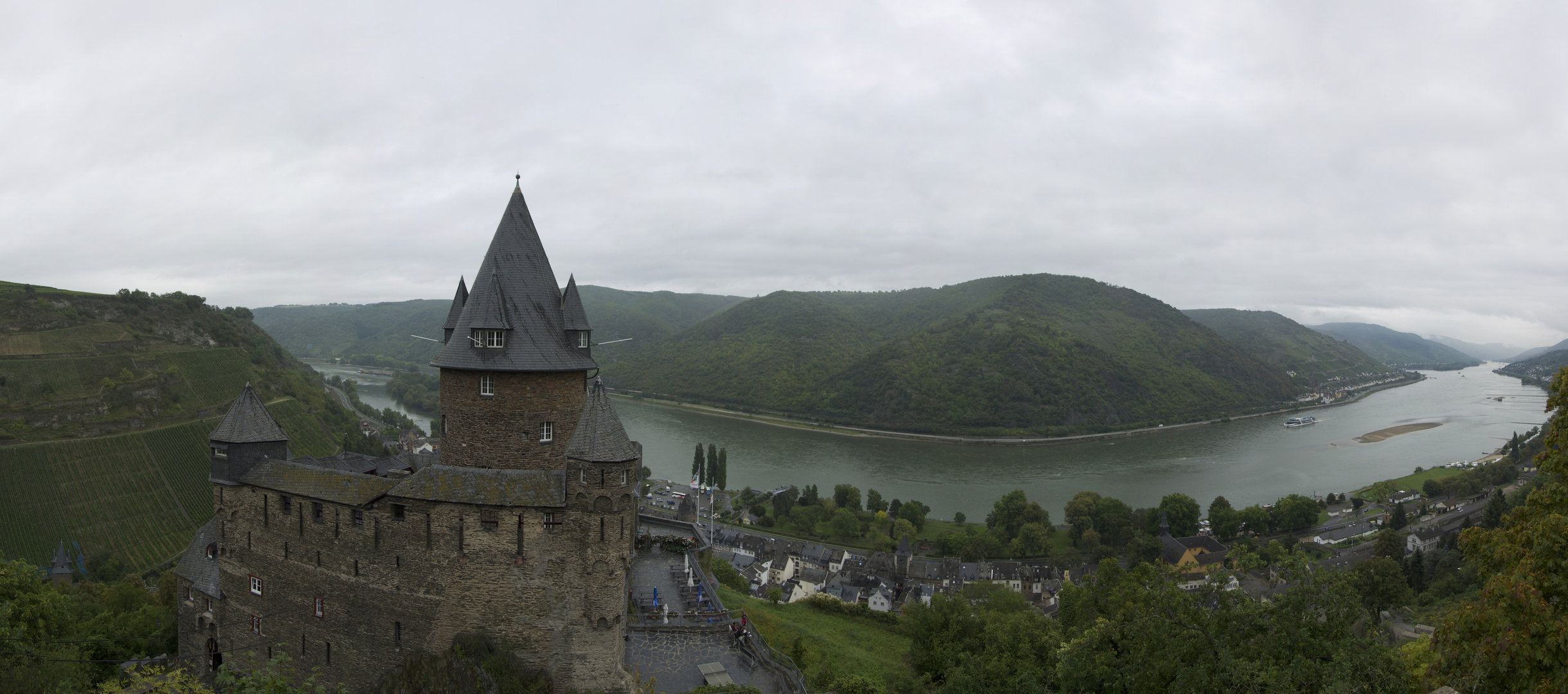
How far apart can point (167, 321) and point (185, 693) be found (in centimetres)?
8861

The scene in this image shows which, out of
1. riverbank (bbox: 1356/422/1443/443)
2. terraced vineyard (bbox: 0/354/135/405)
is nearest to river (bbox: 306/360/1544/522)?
riverbank (bbox: 1356/422/1443/443)

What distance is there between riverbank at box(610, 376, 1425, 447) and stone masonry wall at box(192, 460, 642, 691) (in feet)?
294

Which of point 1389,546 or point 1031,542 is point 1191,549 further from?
point 1389,546

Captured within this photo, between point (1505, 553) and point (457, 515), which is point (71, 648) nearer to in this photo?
point (457, 515)

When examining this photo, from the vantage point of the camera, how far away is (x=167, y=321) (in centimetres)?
7894

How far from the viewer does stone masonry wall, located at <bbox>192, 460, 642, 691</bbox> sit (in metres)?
16.7

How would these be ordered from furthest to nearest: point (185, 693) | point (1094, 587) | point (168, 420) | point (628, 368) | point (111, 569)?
point (628, 368)
point (168, 420)
point (111, 569)
point (1094, 587)
point (185, 693)

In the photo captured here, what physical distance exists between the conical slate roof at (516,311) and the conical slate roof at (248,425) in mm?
5068

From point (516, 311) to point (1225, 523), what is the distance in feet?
207

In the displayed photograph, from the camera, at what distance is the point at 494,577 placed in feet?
54.7

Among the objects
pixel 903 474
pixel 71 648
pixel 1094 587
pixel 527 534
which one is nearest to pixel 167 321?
pixel 71 648

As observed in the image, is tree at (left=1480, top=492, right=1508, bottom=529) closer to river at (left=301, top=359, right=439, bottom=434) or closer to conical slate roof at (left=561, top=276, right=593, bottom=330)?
conical slate roof at (left=561, top=276, right=593, bottom=330)

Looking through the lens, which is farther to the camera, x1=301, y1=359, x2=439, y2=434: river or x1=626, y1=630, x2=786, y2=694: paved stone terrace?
x1=301, y1=359, x2=439, y2=434: river

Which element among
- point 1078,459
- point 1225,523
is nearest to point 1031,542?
point 1225,523
